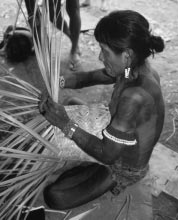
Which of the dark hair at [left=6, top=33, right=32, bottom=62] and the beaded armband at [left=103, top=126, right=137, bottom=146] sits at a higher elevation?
the beaded armband at [left=103, top=126, right=137, bottom=146]

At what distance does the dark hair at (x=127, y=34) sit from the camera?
1507 mm

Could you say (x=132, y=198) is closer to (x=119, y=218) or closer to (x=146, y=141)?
(x=119, y=218)

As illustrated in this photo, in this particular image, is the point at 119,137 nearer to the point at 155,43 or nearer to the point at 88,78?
the point at 155,43

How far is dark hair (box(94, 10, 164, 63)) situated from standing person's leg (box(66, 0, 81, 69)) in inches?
72.2

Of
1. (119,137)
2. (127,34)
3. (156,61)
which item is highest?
(127,34)

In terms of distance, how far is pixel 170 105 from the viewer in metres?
3.06

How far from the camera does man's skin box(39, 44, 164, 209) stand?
1606 mm

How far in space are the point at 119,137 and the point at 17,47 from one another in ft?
7.29

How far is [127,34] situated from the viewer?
1501 mm

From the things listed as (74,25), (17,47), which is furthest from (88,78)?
(17,47)

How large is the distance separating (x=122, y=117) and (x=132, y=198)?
72 centimetres

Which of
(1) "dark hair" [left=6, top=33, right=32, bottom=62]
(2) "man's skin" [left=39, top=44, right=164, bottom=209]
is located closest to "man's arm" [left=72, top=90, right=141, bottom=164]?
(2) "man's skin" [left=39, top=44, right=164, bottom=209]

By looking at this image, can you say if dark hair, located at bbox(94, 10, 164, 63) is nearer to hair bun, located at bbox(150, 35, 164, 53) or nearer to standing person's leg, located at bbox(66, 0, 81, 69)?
hair bun, located at bbox(150, 35, 164, 53)

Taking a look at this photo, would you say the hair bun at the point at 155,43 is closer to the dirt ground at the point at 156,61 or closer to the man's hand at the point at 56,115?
the man's hand at the point at 56,115
